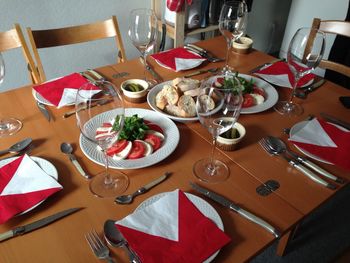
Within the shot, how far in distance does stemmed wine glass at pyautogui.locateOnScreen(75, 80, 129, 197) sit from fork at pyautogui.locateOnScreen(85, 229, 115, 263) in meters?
0.11

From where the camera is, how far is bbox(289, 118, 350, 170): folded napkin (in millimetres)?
809

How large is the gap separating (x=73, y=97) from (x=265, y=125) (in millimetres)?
624

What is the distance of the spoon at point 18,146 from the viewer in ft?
2.61

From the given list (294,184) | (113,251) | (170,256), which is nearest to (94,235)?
(113,251)

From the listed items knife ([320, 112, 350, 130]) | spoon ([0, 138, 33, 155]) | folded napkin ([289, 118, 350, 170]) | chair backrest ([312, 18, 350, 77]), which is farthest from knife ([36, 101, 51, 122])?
chair backrest ([312, 18, 350, 77])

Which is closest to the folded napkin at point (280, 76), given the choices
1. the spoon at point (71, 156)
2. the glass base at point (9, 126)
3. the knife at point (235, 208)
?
the knife at point (235, 208)

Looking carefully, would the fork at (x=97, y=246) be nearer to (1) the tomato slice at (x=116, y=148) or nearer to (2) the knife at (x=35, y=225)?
(2) the knife at (x=35, y=225)

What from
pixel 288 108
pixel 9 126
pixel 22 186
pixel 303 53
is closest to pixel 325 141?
pixel 288 108

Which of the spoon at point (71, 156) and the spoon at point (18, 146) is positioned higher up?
the spoon at point (18, 146)

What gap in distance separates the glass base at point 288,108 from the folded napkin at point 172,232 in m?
0.52

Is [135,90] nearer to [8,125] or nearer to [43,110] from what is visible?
[43,110]

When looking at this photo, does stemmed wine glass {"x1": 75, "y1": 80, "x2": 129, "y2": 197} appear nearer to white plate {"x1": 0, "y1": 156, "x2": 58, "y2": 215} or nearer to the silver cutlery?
white plate {"x1": 0, "y1": 156, "x2": 58, "y2": 215}

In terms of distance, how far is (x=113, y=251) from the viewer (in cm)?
58

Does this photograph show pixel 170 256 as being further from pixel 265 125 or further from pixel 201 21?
pixel 201 21
